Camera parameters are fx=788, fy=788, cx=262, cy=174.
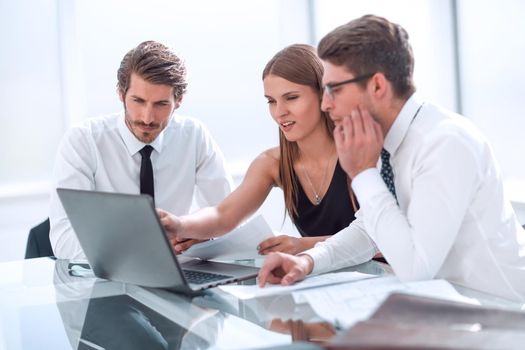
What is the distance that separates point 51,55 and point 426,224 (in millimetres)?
3912

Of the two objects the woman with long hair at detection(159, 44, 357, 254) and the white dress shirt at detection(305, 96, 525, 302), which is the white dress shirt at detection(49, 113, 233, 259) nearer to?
the woman with long hair at detection(159, 44, 357, 254)

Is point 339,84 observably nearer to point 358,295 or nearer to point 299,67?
point 358,295

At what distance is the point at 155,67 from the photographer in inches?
122

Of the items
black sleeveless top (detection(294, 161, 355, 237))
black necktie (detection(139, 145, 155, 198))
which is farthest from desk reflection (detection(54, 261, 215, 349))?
black necktie (detection(139, 145, 155, 198))

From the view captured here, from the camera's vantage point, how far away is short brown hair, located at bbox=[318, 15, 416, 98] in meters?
1.94

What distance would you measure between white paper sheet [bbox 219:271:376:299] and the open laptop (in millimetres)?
81

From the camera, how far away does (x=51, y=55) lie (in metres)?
5.17

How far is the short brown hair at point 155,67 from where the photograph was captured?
309 centimetres

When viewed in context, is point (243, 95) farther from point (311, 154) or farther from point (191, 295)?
point (191, 295)

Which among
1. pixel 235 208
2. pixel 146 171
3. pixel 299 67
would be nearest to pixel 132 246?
pixel 235 208

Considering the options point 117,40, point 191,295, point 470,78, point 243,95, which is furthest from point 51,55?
point 191,295

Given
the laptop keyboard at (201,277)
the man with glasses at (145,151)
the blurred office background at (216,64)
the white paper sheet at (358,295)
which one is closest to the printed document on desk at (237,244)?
the laptop keyboard at (201,277)

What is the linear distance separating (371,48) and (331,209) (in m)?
1.14

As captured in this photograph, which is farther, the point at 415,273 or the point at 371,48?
the point at 371,48
